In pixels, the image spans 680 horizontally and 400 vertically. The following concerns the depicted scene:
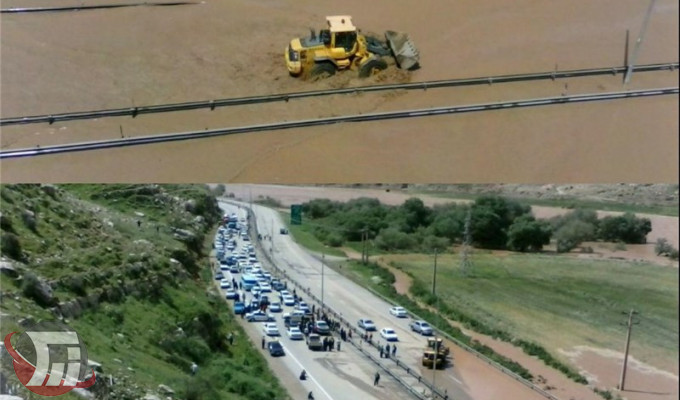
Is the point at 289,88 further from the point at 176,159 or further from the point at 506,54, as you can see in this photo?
the point at 506,54

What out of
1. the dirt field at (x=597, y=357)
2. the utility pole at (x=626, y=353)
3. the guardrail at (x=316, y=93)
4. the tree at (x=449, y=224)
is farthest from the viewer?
the guardrail at (x=316, y=93)

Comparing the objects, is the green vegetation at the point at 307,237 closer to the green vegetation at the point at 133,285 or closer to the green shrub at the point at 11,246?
the green vegetation at the point at 133,285

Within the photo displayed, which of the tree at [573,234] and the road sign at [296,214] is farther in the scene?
the road sign at [296,214]

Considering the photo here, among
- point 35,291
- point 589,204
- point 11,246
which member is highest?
point 589,204

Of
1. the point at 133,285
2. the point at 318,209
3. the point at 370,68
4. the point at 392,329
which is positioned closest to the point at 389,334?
the point at 392,329

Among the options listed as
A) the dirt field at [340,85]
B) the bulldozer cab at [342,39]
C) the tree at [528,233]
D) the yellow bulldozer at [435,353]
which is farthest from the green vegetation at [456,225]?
the bulldozer cab at [342,39]

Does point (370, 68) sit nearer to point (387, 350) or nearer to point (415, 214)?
point (415, 214)

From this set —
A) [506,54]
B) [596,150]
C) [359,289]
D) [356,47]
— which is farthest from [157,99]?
[596,150]

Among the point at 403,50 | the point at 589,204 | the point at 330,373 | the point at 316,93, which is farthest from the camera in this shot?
the point at 403,50
